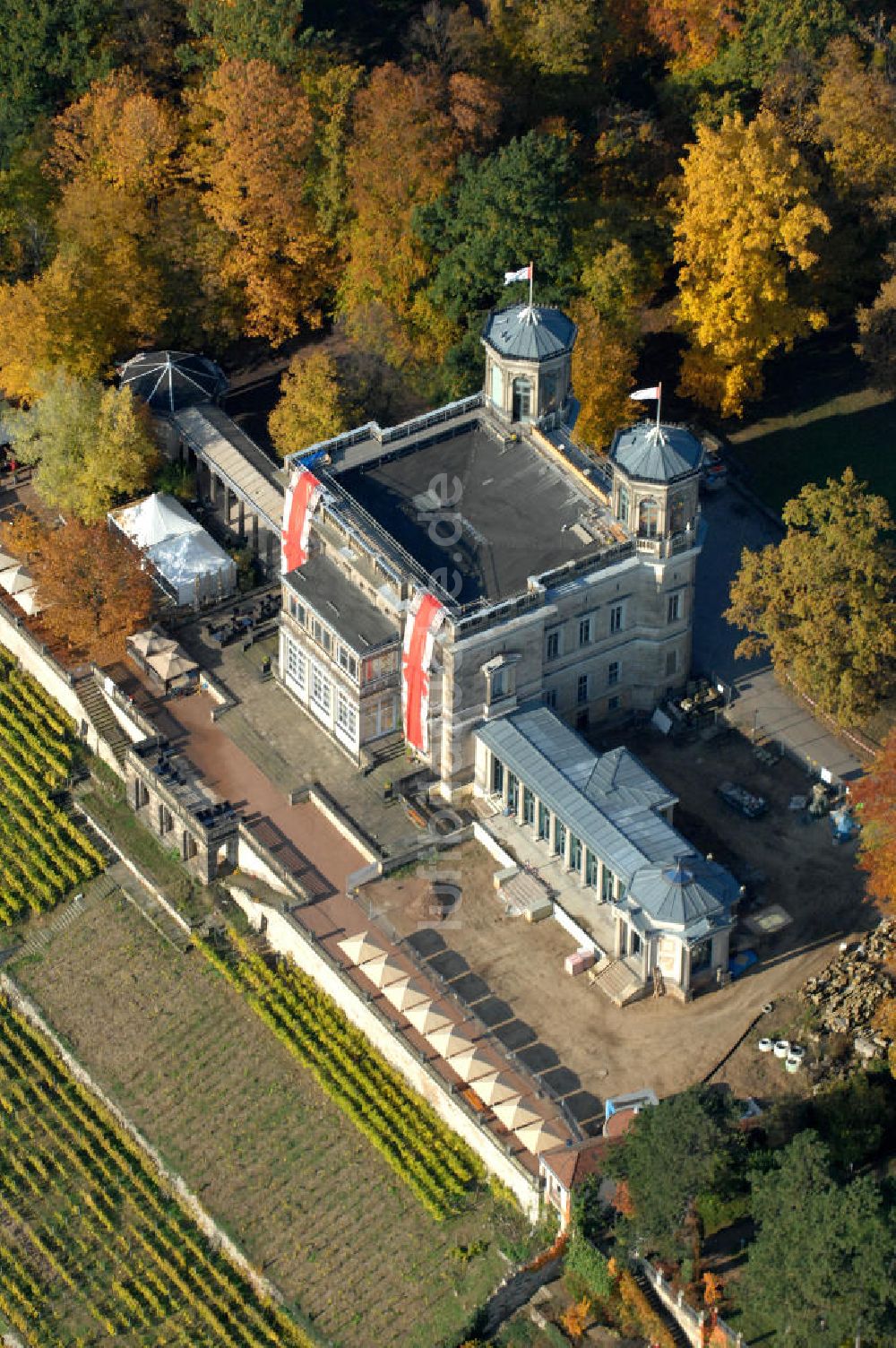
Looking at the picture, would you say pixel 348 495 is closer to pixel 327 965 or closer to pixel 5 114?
pixel 327 965

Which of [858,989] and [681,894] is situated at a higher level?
[681,894]

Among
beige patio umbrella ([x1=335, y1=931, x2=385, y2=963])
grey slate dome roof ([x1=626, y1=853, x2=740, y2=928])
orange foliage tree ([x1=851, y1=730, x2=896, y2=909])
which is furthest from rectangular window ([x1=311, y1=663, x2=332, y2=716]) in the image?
orange foliage tree ([x1=851, y1=730, x2=896, y2=909])

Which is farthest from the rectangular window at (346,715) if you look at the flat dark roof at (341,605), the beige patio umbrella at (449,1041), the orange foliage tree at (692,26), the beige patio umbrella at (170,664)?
the orange foliage tree at (692,26)

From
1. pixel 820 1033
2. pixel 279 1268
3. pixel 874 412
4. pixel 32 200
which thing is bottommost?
pixel 820 1033

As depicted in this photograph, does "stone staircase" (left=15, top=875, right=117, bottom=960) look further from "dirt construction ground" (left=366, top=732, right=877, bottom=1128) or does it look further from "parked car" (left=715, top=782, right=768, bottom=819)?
"parked car" (left=715, top=782, right=768, bottom=819)

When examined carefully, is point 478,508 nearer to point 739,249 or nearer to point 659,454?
point 659,454

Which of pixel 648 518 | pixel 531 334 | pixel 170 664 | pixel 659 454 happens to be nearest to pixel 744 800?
pixel 648 518

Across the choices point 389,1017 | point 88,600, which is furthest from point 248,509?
point 389,1017
